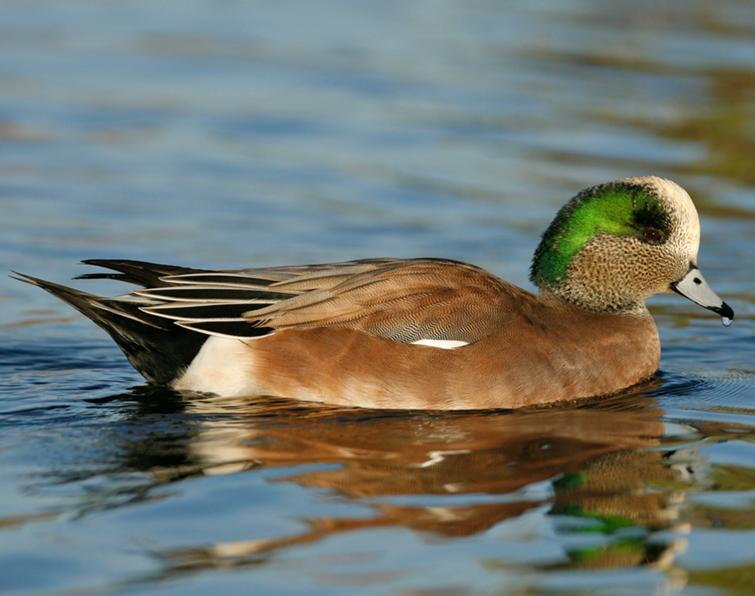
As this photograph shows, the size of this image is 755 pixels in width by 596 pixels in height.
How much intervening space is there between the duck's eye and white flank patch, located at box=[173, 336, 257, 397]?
192cm

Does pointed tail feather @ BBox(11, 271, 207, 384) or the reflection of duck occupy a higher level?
pointed tail feather @ BBox(11, 271, 207, 384)

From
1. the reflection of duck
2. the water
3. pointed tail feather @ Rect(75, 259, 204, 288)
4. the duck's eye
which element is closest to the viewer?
the water

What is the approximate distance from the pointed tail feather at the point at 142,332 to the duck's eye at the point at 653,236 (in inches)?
81.8

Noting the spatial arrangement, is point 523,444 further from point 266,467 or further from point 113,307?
point 113,307

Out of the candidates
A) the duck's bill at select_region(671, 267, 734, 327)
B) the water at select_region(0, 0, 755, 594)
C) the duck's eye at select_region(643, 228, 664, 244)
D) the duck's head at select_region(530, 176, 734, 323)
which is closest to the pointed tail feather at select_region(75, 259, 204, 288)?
the water at select_region(0, 0, 755, 594)

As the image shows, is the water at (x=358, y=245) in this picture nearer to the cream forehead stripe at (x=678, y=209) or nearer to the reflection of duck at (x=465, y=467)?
the reflection of duck at (x=465, y=467)

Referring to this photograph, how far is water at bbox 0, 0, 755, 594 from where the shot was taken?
455cm

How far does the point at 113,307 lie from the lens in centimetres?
634

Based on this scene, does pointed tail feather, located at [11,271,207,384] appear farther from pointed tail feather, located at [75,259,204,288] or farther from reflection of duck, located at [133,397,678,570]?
reflection of duck, located at [133,397,678,570]

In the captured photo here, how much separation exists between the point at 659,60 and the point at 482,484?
9.03 metres

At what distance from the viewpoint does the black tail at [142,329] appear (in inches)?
249

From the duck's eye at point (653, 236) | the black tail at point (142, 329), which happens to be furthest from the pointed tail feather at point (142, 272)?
the duck's eye at point (653, 236)

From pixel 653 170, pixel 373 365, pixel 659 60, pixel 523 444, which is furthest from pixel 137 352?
pixel 659 60

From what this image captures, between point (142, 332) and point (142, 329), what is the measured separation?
1 cm
